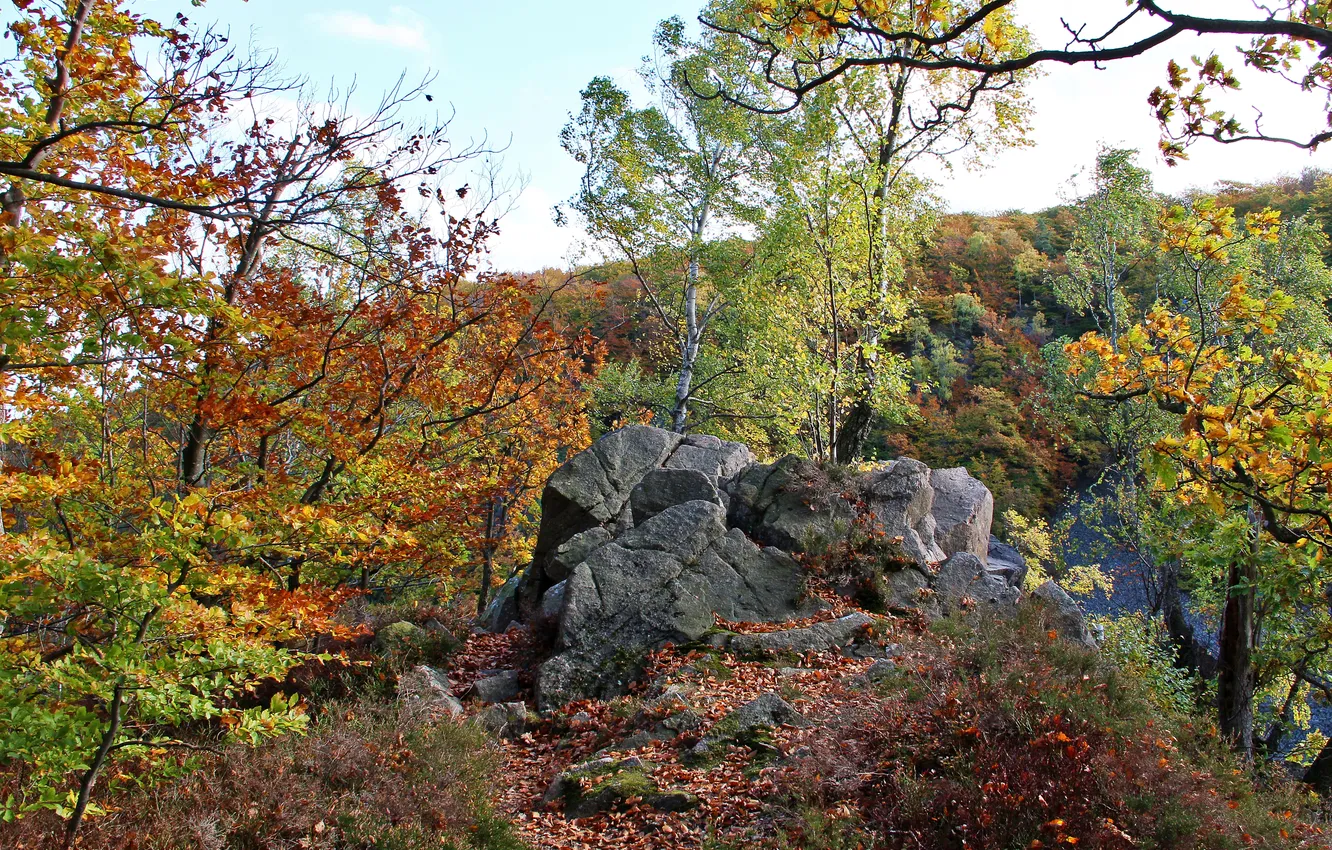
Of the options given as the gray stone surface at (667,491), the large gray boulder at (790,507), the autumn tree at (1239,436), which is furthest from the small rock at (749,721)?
the gray stone surface at (667,491)

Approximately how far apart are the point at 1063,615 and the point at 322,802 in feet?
25.3

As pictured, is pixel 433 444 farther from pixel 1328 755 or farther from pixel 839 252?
pixel 1328 755

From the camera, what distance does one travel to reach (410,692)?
795cm

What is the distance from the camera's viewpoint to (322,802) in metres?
5.45

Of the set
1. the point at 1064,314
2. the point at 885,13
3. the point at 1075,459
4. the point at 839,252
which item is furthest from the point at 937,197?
the point at 1064,314

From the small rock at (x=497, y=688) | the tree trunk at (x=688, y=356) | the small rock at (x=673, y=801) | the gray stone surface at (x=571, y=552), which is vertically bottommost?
the small rock at (x=497, y=688)

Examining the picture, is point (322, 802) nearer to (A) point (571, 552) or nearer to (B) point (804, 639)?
(B) point (804, 639)

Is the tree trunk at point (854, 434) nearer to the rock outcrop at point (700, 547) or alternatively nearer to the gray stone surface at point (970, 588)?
the rock outcrop at point (700, 547)

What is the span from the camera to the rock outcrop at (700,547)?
9.32m

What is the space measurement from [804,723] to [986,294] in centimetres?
3951

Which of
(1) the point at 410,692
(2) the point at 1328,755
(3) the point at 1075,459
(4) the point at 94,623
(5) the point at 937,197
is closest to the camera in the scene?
(4) the point at 94,623

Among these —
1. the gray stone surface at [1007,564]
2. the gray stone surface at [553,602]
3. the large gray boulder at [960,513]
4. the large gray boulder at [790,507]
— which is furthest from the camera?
the large gray boulder at [960,513]

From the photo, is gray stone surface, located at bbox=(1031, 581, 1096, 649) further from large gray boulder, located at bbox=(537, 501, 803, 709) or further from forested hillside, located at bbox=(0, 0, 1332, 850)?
large gray boulder, located at bbox=(537, 501, 803, 709)

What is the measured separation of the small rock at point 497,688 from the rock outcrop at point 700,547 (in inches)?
28.9
